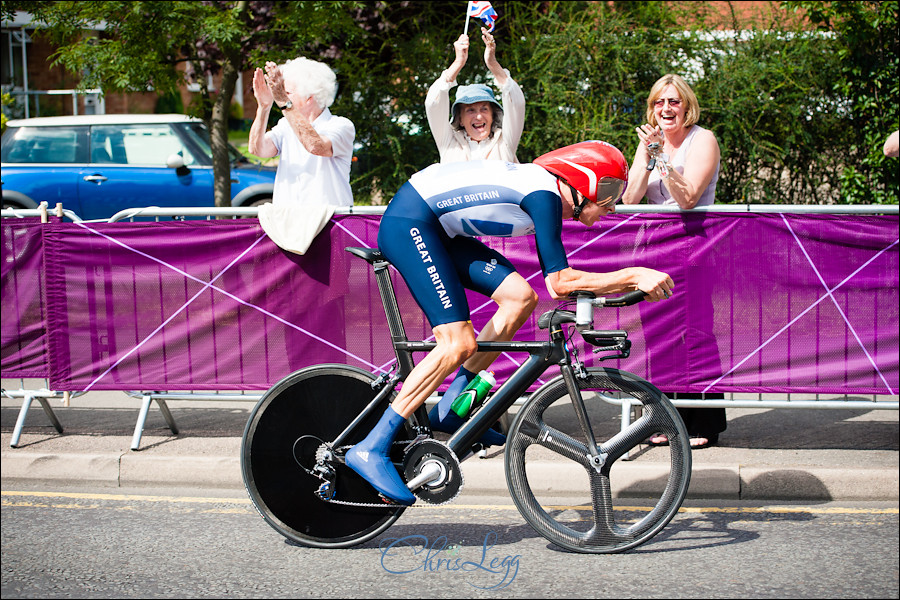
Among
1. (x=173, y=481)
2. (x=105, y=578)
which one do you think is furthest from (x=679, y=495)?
(x=173, y=481)

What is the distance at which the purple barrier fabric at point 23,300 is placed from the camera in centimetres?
663

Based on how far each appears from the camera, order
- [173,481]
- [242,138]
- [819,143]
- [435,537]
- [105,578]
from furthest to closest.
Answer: [242,138] < [819,143] < [173,481] < [435,537] < [105,578]

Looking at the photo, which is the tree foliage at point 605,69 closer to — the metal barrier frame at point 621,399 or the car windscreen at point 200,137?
the car windscreen at point 200,137

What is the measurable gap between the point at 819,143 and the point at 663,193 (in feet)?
17.8

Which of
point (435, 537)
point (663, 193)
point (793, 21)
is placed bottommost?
point (435, 537)

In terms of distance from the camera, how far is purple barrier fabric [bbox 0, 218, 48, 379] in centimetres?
663

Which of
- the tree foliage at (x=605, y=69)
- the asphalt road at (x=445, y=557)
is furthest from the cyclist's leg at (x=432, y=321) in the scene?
the tree foliage at (x=605, y=69)

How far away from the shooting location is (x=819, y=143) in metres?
11.1

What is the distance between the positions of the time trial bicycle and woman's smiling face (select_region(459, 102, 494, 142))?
2134mm

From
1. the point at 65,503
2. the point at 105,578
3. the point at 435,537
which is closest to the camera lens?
the point at 105,578

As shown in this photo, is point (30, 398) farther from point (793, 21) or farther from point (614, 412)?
point (793, 21)

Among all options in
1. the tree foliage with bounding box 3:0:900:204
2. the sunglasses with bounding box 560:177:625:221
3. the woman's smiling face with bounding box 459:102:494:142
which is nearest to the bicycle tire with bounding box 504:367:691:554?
the sunglasses with bounding box 560:177:625:221

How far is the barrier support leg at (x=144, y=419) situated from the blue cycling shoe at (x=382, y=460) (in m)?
2.23

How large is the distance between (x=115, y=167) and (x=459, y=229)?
10.4 meters
